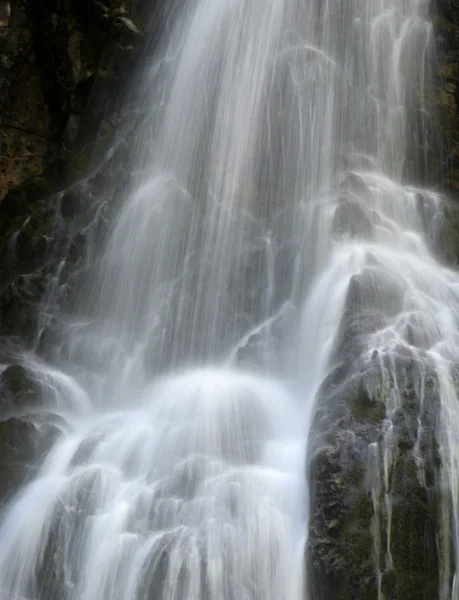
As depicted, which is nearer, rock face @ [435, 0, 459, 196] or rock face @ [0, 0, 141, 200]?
rock face @ [435, 0, 459, 196]

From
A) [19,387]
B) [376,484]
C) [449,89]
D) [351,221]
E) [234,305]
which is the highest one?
[449,89]

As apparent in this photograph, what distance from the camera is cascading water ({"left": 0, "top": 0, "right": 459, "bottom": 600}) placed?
9.40 metres

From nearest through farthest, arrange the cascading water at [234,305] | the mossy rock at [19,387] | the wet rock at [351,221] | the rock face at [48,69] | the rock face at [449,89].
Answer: the cascading water at [234,305] → the mossy rock at [19,387] → the wet rock at [351,221] → the rock face at [449,89] → the rock face at [48,69]

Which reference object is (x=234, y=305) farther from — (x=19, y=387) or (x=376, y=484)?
(x=376, y=484)

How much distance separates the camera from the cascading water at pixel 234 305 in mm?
9398

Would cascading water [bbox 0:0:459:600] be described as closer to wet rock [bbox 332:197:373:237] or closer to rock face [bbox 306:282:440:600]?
wet rock [bbox 332:197:373:237]

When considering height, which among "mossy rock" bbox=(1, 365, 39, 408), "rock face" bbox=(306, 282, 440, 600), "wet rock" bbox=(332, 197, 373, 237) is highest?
"wet rock" bbox=(332, 197, 373, 237)

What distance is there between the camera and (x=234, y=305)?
14422 mm

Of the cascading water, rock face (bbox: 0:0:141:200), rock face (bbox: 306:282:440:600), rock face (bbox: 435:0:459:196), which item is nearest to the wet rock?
the cascading water

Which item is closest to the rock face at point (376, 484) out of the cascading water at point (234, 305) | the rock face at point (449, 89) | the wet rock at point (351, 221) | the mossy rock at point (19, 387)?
the cascading water at point (234, 305)

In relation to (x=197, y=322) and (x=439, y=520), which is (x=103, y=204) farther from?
(x=439, y=520)

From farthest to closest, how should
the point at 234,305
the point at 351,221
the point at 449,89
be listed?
the point at 449,89 < the point at 234,305 < the point at 351,221

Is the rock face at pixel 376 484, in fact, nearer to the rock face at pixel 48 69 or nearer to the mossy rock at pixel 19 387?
the mossy rock at pixel 19 387

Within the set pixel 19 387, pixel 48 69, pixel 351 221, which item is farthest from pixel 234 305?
pixel 48 69
